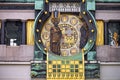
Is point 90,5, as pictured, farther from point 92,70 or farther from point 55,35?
point 92,70

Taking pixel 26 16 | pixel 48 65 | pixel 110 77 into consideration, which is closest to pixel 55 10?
pixel 26 16

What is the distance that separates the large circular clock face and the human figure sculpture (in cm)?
7

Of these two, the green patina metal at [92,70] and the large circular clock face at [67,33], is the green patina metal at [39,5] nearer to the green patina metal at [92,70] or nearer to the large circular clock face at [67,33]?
the large circular clock face at [67,33]

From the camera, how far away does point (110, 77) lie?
402 inches

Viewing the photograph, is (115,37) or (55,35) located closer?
(55,35)

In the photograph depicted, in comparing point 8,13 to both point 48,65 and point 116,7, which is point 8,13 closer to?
point 48,65

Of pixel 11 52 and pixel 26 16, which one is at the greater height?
pixel 26 16

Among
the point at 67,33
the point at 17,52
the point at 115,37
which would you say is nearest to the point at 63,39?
the point at 67,33

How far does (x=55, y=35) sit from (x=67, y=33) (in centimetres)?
30

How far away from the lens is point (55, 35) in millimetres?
10406

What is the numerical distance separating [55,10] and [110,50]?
164 cm

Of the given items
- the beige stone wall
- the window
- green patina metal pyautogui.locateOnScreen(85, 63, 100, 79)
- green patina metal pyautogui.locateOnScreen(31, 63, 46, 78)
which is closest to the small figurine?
green patina metal pyautogui.locateOnScreen(85, 63, 100, 79)

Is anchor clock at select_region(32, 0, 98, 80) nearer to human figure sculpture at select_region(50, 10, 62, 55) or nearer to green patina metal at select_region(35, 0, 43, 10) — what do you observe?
human figure sculpture at select_region(50, 10, 62, 55)

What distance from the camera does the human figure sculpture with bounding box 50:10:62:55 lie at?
33.9 feet
